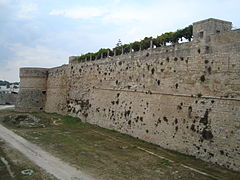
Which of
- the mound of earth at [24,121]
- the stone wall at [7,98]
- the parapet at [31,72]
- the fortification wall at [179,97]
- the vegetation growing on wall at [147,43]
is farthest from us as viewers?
the stone wall at [7,98]

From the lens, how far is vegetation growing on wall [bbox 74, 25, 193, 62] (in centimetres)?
1587

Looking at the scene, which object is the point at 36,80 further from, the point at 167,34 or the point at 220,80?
the point at 220,80

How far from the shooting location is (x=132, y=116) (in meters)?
18.5

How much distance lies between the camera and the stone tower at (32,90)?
33875 mm

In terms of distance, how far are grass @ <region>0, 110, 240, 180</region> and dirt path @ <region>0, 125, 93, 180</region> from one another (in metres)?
0.44

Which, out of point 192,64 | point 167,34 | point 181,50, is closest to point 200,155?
point 192,64

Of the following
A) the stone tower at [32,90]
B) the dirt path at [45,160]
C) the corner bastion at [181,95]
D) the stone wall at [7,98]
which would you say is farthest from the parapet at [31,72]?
the dirt path at [45,160]

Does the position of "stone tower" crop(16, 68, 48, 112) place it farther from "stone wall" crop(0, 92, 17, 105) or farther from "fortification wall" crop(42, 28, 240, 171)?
"stone wall" crop(0, 92, 17, 105)

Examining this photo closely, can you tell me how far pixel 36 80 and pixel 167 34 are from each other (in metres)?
22.9

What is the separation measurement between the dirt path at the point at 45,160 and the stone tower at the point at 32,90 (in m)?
17.1

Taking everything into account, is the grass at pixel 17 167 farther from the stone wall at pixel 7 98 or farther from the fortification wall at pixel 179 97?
the stone wall at pixel 7 98

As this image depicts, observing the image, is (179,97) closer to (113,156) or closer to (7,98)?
(113,156)

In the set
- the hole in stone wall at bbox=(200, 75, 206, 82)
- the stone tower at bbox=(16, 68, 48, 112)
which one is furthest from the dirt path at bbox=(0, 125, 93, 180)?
the stone tower at bbox=(16, 68, 48, 112)

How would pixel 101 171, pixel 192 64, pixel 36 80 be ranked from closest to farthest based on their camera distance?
pixel 101 171, pixel 192 64, pixel 36 80
